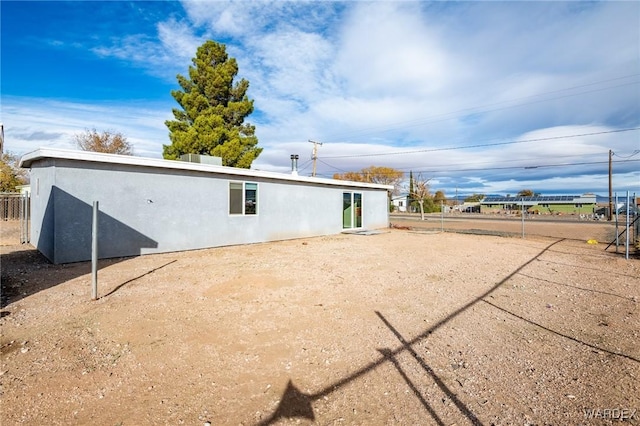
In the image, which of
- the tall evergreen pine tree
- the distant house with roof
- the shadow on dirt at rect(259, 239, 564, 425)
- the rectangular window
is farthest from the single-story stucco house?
the distant house with roof

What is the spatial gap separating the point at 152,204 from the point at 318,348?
7529 millimetres

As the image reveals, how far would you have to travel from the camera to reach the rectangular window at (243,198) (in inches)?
436

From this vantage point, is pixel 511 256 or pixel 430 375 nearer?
pixel 430 375

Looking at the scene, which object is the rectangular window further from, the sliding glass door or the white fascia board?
the sliding glass door

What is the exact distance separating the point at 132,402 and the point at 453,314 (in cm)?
396

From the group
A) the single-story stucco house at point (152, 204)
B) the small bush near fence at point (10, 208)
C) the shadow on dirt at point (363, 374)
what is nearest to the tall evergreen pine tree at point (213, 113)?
the small bush near fence at point (10, 208)

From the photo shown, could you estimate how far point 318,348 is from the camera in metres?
3.58

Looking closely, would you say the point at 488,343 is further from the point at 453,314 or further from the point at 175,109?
the point at 175,109

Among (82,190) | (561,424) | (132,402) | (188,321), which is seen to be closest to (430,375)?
(561,424)

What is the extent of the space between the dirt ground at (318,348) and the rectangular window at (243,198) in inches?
174

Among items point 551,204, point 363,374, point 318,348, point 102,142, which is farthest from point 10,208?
point 551,204

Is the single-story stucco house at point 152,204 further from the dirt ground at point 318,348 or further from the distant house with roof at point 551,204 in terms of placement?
the distant house with roof at point 551,204

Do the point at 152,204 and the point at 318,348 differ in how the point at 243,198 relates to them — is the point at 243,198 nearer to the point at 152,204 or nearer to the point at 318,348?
the point at 152,204

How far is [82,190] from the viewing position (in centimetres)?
800
